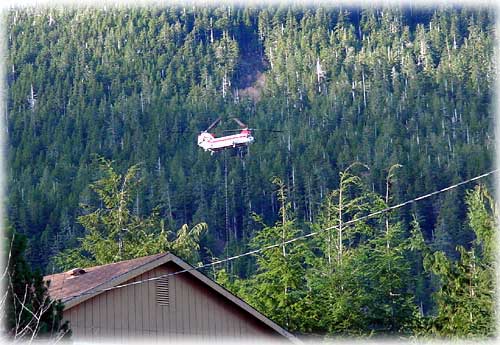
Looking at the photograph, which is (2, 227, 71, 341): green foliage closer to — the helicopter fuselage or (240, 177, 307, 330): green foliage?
(240, 177, 307, 330): green foliage

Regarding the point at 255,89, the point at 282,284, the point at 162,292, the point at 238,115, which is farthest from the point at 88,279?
the point at 255,89

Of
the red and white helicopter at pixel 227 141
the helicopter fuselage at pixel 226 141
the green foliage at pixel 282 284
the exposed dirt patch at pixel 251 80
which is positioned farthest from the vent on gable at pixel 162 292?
the exposed dirt patch at pixel 251 80

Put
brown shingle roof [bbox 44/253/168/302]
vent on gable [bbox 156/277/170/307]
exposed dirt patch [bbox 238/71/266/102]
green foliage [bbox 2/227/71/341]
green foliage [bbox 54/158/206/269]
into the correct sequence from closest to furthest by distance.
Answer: green foliage [bbox 2/227/71/341] → brown shingle roof [bbox 44/253/168/302] → vent on gable [bbox 156/277/170/307] → green foliage [bbox 54/158/206/269] → exposed dirt patch [bbox 238/71/266/102]

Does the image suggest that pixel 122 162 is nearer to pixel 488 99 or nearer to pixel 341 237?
pixel 488 99

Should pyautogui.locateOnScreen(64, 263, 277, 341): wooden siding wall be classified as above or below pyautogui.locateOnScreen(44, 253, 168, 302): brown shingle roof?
below

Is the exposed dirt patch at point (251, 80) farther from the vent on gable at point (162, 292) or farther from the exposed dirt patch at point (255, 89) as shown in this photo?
the vent on gable at point (162, 292)

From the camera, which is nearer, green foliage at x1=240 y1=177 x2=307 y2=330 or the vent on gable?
the vent on gable

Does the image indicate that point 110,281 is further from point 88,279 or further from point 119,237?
point 119,237

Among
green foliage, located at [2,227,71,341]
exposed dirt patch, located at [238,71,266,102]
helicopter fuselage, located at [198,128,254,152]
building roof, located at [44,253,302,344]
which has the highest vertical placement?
exposed dirt patch, located at [238,71,266,102]

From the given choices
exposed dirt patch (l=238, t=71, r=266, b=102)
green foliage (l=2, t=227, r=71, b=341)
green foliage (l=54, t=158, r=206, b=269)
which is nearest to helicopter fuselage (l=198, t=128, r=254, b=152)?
exposed dirt patch (l=238, t=71, r=266, b=102)
